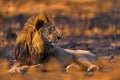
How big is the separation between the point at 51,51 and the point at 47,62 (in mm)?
228

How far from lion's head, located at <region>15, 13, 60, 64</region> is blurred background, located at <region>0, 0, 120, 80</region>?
56.6 inches

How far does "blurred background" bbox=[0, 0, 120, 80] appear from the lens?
16.5 meters

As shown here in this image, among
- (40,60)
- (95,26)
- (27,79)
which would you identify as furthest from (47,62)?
(95,26)

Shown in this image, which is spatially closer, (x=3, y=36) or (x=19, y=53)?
(x=19, y=53)

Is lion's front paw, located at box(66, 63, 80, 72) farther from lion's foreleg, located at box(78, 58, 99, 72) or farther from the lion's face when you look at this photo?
the lion's face

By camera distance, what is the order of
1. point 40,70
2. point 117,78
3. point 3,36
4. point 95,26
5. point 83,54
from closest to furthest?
point 117,78, point 40,70, point 83,54, point 3,36, point 95,26

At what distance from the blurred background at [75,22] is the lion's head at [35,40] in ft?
4.72

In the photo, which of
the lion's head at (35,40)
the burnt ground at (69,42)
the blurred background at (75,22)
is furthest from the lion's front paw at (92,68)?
the blurred background at (75,22)

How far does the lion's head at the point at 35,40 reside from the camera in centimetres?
1210

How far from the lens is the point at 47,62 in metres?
12.2

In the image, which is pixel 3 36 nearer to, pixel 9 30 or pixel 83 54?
pixel 9 30

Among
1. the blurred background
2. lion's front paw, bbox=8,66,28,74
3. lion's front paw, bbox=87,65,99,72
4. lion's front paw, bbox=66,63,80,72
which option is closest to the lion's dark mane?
lion's front paw, bbox=8,66,28,74

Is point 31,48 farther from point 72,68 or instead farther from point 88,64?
point 88,64

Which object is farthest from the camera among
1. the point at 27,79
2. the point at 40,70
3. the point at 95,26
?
the point at 95,26
